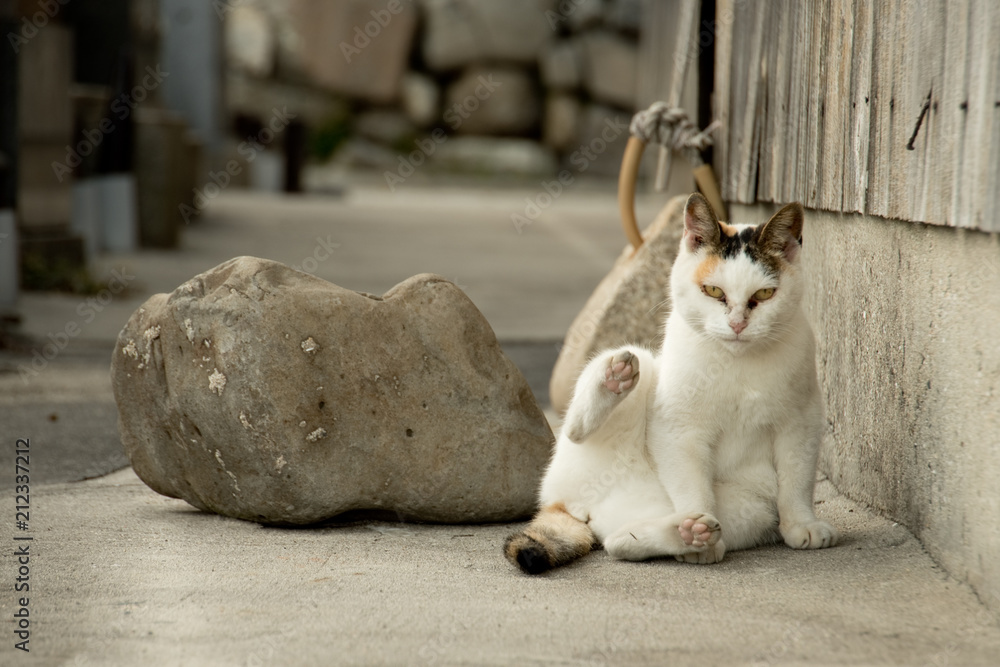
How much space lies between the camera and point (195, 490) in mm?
3680

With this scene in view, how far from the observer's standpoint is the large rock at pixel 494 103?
21.7 meters

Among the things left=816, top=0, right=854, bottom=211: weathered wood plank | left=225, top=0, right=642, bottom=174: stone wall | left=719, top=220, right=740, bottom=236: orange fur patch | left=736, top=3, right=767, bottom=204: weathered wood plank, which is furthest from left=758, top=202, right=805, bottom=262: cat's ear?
left=225, top=0, right=642, bottom=174: stone wall

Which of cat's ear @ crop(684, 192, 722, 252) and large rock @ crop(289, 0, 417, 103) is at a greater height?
large rock @ crop(289, 0, 417, 103)

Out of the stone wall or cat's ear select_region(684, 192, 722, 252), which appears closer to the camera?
cat's ear select_region(684, 192, 722, 252)

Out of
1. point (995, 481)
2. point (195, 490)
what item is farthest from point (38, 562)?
point (995, 481)

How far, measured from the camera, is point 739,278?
10.1 ft

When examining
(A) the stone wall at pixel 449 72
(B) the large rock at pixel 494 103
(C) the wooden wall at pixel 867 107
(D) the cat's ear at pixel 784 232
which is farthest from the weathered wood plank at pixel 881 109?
(B) the large rock at pixel 494 103

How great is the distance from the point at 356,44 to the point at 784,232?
1940cm

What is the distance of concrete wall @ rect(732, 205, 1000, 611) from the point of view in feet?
9.18

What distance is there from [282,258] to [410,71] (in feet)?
41.0

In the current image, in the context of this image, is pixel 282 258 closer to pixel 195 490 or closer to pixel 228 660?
pixel 195 490

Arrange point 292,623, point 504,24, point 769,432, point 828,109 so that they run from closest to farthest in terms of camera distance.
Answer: point 292,623 < point 769,432 < point 828,109 < point 504,24

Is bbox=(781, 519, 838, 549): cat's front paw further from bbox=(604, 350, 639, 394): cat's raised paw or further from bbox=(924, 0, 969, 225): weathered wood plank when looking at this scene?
bbox=(924, 0, 969, 225): weathered wood plank

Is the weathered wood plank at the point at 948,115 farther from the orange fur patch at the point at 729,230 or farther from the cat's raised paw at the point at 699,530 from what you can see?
the cat's raised paw at the point at 699,530
